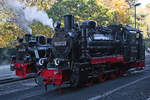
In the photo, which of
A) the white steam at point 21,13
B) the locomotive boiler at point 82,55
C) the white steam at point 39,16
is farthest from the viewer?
the white steam at point 21,13

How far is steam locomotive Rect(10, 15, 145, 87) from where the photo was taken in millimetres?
8031

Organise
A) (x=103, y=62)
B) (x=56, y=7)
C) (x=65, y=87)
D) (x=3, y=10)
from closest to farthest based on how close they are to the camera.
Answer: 1. (x=65, y=87)
2. (x=103, y=62)
3. (x=3, y=10)
4. (x=56, y=7)

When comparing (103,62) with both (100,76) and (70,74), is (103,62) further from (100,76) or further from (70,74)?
(70,74)

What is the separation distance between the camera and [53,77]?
7.62m

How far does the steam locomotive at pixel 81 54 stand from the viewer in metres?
8.03

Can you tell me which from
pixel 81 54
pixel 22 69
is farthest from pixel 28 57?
pixel 81 54

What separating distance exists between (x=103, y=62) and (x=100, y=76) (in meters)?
0.76

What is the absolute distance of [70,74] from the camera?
8.29 m

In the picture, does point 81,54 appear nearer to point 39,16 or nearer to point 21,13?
point 39,16

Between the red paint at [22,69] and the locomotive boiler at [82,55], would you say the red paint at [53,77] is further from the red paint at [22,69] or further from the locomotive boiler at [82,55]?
the red paint at [22,69]

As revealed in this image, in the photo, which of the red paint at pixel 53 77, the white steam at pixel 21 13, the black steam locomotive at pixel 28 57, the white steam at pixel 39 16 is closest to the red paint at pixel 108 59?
the red paint at pixel 53 77

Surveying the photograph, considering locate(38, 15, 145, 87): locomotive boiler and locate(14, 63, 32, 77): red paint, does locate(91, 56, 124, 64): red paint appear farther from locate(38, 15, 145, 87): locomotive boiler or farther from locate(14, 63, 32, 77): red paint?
locate(14, 63, 32, 77): red paint

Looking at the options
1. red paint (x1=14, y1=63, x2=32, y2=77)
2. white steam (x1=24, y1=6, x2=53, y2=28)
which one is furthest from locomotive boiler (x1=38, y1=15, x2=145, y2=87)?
white steam (x1=24, y1=6, x2=53, y2=28)

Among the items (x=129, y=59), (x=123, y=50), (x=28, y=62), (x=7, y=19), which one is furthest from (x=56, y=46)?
(x=7, y=19)
